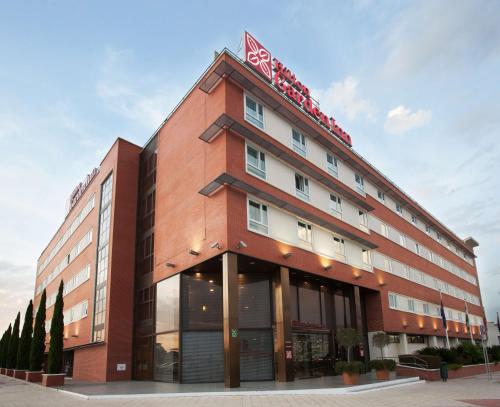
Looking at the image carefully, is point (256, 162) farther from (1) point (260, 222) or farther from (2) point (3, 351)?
(2) point (3, 351)

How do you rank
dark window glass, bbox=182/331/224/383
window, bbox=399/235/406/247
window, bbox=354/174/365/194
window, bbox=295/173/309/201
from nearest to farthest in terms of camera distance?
dark window glass, bbox=182/331/224/383
window, bbox=295/173/309/201
window, bbox=354/174/365/194
window, bbox=399/235/406/247

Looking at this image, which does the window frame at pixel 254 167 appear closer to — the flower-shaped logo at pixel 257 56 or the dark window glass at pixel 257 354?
the flower-shaped logo at pixel 257 56

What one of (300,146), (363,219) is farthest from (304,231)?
(363,219)

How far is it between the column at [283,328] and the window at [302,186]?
529 centimetres

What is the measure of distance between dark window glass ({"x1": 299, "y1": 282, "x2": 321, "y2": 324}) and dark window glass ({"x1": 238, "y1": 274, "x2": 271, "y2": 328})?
3.26 metres

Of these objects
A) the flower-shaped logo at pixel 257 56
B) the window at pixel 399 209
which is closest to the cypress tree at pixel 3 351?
the flower-shaped logo at pixel 257 56

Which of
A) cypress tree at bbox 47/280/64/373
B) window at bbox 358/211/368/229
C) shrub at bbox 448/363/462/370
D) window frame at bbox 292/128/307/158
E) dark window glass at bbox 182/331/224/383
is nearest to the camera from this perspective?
dark window glass at bbox 182/331/224/383

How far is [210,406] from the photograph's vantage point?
47.4 ft

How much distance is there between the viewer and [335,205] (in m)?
30.7

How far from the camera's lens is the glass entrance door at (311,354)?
24.7 meters

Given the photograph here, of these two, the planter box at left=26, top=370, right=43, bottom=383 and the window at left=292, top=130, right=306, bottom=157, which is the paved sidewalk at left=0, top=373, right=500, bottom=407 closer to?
the planter box at left=26, top=370, right=43, bottom=383

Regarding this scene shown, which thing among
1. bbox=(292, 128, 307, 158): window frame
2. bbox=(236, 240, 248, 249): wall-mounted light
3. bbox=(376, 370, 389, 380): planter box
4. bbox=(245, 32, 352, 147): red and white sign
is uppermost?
bbox=(245, 32, 352, 147): red and white sign

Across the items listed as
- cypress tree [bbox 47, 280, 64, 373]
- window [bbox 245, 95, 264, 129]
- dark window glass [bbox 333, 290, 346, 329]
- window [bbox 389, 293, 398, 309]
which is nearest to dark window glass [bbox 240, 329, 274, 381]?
dark window glass [bbox 333, 290, 346, 329]

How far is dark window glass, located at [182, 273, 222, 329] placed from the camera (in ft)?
77.0
